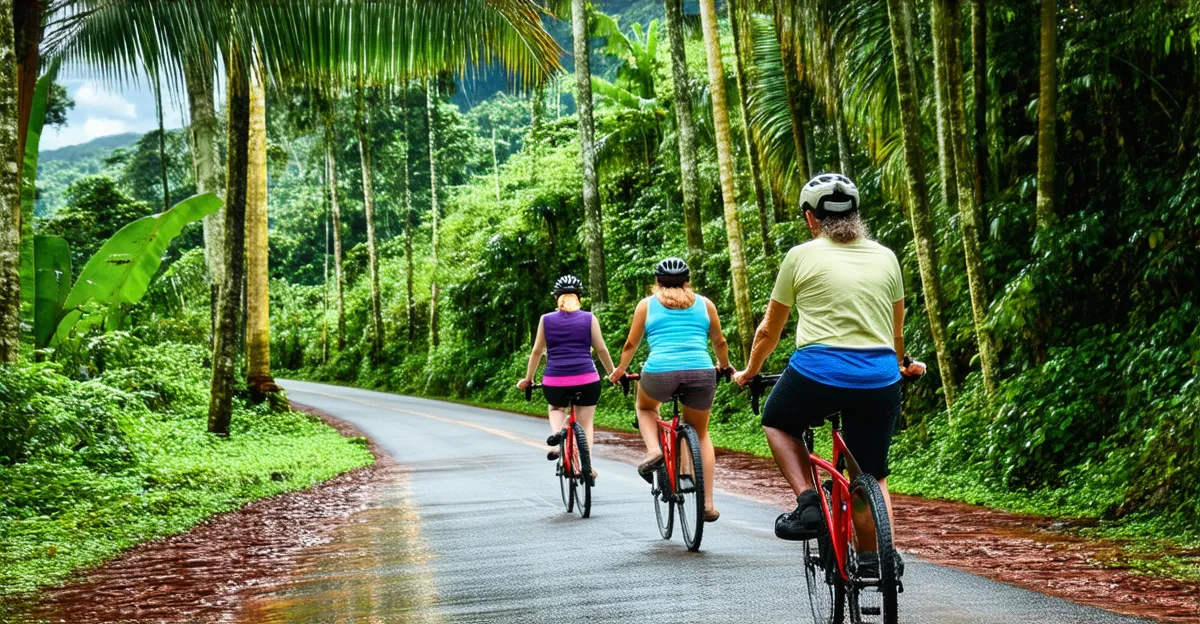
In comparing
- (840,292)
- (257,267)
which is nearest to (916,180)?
(840,292)

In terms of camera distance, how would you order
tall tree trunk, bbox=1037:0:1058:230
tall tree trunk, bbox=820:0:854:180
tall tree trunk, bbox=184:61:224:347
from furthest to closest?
tall tree trunk, bbox=184:61:224:347 < tall tree trunk, bbox=820:0:854:180 < tall tree trunk, bbox=1037:0:1058:230

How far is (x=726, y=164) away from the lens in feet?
64.7

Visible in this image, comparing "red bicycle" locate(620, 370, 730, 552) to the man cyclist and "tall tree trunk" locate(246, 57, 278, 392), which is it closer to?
the man cyclist

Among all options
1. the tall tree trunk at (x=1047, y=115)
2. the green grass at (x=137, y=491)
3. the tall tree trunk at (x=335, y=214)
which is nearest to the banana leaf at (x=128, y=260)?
the green grass at (x=137, y=491)

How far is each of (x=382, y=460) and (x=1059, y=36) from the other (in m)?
A: 11.2

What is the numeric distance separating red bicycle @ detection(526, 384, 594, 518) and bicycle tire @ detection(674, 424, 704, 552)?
5.96 ft

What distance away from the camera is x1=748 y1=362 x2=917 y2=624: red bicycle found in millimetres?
4305

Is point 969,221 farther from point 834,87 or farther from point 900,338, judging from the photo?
point 900,338

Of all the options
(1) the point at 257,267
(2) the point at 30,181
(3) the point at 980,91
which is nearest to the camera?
(3) the point at 980,91

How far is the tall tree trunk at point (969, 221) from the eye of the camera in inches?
486

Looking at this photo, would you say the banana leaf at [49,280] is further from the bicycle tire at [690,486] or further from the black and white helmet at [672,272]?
the bicycle tire at [690,486]

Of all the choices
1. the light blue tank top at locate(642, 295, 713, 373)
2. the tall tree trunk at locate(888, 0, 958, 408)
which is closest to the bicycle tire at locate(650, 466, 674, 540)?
the light blue tank top at locate(642, 295, 713, 373)

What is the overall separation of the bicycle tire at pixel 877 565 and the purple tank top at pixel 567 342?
5.30 meters

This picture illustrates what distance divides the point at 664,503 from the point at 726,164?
12346 millimetres
